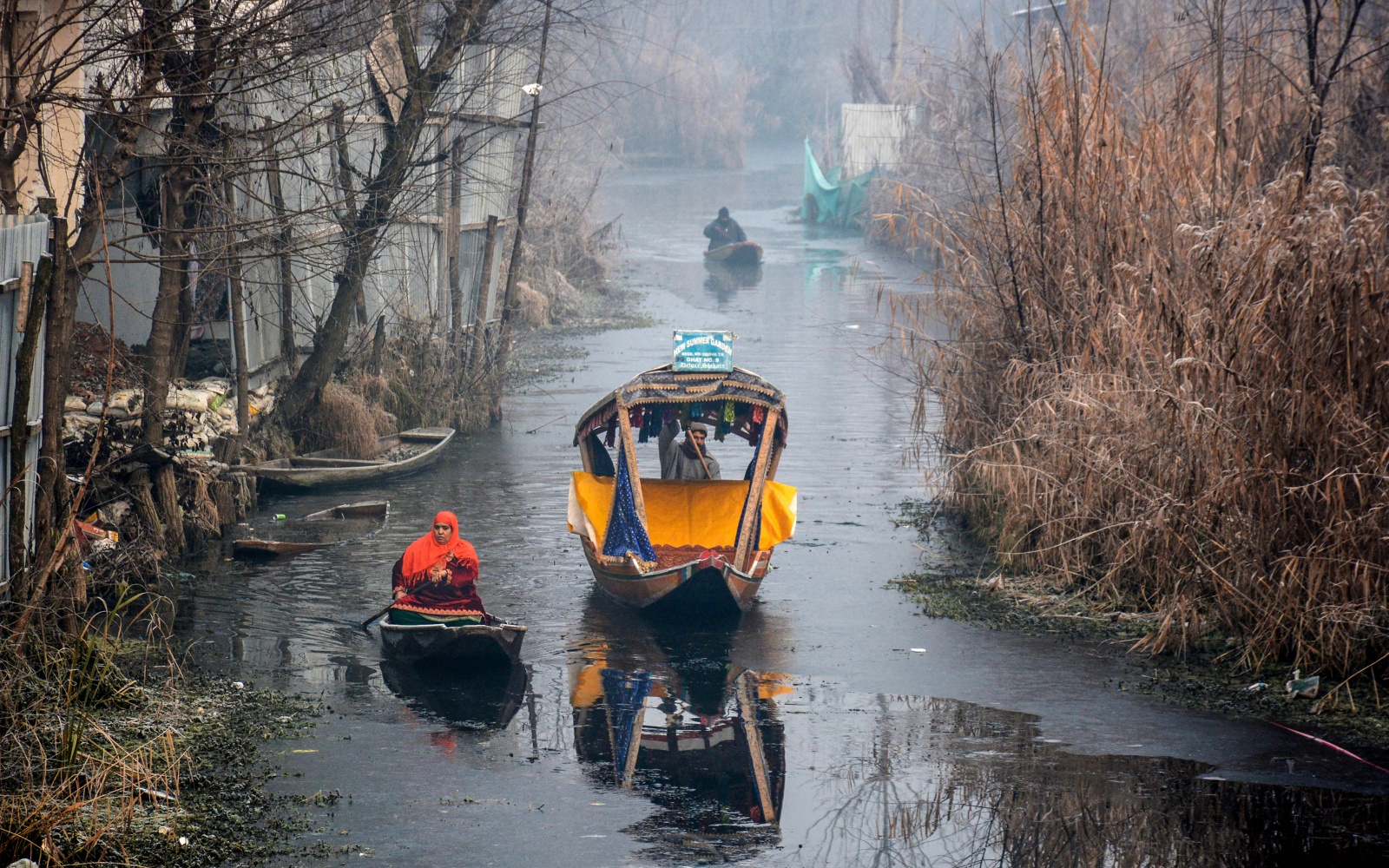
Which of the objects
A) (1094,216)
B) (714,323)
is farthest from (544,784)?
(714,323)

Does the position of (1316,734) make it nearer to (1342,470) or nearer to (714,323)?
(1342,470)

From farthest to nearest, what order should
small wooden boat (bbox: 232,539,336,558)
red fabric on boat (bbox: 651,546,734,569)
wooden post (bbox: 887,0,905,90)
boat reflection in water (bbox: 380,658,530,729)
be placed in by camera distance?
wooden post (bbox: 887,0,905,90) → small wooden boat (bbox: 232,539,336,558) → red fabric on boat (bbox: 651,546,734,569) → boat reflection in water (bbox: 380,658,530,729)

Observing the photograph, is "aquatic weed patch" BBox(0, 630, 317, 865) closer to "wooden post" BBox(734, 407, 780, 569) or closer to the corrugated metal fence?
the corrugated metal fence

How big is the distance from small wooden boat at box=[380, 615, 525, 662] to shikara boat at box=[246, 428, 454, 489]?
18.6ft

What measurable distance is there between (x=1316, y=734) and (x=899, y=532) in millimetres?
6553

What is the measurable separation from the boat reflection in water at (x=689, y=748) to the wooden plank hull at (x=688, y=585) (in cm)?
75

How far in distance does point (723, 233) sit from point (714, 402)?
30.9 m

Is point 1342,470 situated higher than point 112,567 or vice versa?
point 1342,470

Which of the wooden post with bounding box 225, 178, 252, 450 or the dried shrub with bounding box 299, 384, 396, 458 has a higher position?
the wooden post with bounding box 225, 178, 252, 450

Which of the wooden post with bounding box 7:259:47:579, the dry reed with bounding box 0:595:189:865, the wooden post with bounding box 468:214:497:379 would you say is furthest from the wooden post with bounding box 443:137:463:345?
the dry reed with bounding box 0:595:189:865

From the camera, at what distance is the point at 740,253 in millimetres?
42000

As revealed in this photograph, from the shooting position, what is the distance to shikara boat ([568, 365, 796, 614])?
11.7 metres

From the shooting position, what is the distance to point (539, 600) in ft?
41.2

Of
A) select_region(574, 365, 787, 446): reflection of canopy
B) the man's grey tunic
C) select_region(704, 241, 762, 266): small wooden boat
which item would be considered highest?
select_region(704, 241, 762, 266): small wooden boat
